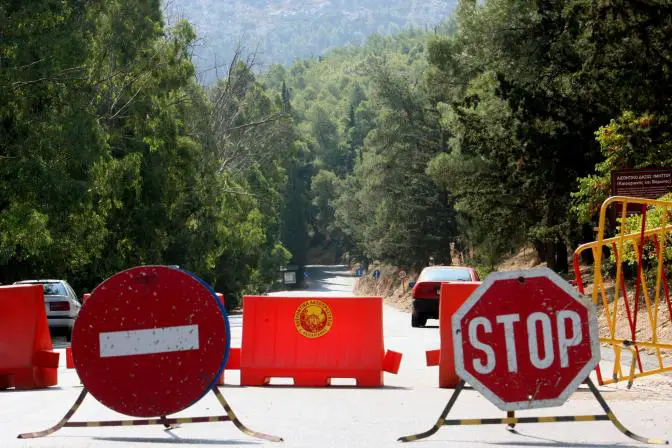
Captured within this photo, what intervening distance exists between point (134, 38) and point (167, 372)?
139ft

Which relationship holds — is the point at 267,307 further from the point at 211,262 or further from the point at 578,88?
the point at 211,262

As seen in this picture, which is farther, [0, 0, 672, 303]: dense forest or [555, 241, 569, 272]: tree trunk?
[555, 241, 569, 272]: tree trunk

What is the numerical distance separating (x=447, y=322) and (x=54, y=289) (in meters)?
16.9

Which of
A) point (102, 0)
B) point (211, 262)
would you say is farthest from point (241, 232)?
point (102, 0)

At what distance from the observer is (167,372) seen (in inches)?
370

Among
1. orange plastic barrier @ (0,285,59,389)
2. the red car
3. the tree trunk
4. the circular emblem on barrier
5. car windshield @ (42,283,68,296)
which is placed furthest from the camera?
the tree trunk

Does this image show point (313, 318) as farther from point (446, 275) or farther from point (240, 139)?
point (240, 139)

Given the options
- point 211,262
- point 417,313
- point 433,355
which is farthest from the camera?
point 211,262

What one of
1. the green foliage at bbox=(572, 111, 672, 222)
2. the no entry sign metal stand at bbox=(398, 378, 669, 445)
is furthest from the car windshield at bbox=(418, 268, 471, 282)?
the no entry sign metal stand at bbox=(398, 378, 669, 445)

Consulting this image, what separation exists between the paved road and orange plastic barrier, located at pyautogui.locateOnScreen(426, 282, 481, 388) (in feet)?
0.71

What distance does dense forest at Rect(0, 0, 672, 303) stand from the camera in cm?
2894

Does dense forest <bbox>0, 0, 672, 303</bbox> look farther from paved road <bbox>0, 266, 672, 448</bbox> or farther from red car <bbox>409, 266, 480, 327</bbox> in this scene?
paved road <bbox>0, 266, 672, 448</bbox>

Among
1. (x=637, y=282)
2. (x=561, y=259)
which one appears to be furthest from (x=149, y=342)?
(x=561, y=259)

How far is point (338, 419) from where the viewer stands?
10812 millimetres
